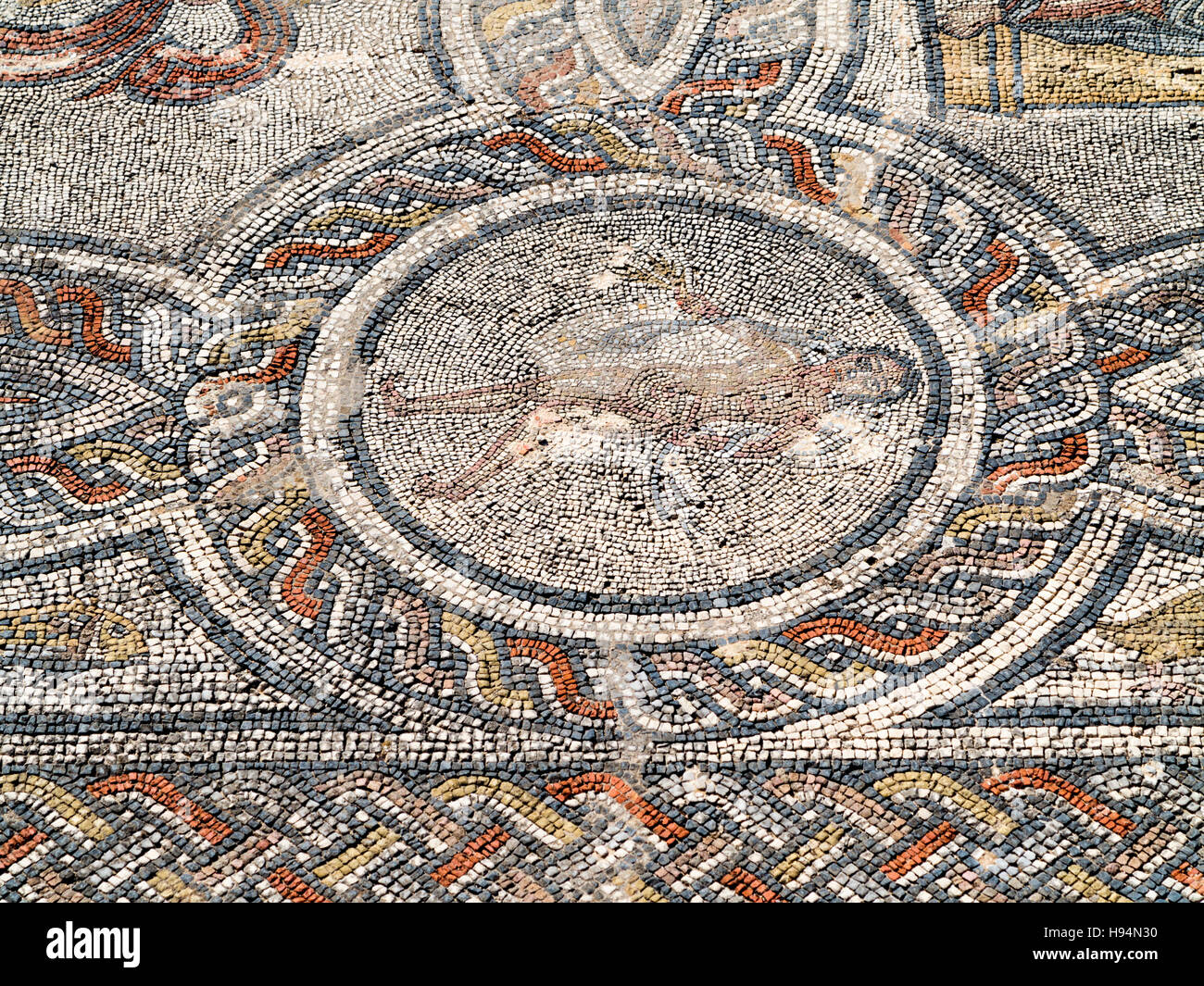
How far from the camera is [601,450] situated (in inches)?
445

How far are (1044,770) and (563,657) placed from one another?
9.87 feet

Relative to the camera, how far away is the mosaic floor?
9.53m

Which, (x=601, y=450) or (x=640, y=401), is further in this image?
(x=640, y=401)

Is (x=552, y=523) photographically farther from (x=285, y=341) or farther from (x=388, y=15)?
(x=388, y=15)

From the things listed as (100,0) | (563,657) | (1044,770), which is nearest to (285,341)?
(563,657)

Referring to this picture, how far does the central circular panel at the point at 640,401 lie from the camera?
1075 cm

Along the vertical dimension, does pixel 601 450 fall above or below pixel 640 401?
below

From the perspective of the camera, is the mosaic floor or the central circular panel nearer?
the mosaic floor

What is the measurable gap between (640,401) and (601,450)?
0.51 m

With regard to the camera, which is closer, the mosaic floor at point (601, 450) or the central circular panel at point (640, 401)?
the mosaic floor at point (601, 450)

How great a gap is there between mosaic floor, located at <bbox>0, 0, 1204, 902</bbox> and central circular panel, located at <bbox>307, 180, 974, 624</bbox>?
1.3 inches

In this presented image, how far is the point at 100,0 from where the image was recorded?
13859 millimetres

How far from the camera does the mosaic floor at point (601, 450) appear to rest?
31.3ft

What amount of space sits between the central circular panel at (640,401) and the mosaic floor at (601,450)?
0.11 feet
